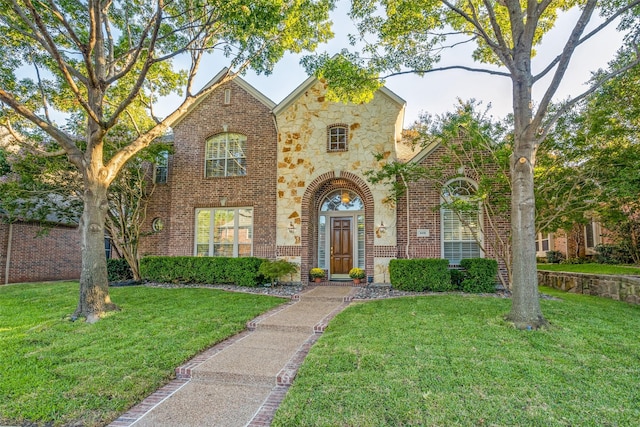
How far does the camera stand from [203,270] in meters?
11.6

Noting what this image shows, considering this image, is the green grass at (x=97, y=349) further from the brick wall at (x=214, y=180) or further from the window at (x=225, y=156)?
the window at (x=225, y=156)

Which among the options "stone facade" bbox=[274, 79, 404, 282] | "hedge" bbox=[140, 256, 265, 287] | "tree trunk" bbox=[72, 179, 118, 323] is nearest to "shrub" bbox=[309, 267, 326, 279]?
"stone facade" bbox=[274, 79, 404, 282]

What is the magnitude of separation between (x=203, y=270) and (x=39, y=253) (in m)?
8.50

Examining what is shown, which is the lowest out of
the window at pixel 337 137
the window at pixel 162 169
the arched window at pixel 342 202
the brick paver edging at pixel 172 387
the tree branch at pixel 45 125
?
the brick paver edging at pixel 172 387

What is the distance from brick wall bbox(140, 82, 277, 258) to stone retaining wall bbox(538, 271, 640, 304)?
9827 millimetres

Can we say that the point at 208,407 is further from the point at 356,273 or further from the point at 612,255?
the point at 612,255

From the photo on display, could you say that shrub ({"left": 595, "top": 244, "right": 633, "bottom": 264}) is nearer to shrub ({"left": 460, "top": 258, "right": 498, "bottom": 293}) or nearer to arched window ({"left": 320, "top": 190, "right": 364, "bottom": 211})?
shrub ({"left": 460, "top": 258, "right": 498, "bottom": 293})

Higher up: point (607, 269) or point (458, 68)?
point (458, 68)

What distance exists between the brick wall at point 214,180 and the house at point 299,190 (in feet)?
0.12

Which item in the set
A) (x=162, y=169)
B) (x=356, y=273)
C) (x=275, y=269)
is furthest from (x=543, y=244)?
(x=162, y=169)

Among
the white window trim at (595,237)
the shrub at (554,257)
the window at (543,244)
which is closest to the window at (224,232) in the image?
the white window trim at (595,237)

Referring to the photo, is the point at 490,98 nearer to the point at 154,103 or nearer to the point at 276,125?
the point at 276,125

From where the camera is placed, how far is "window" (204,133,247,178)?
41.9ft

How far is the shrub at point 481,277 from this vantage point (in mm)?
9648
